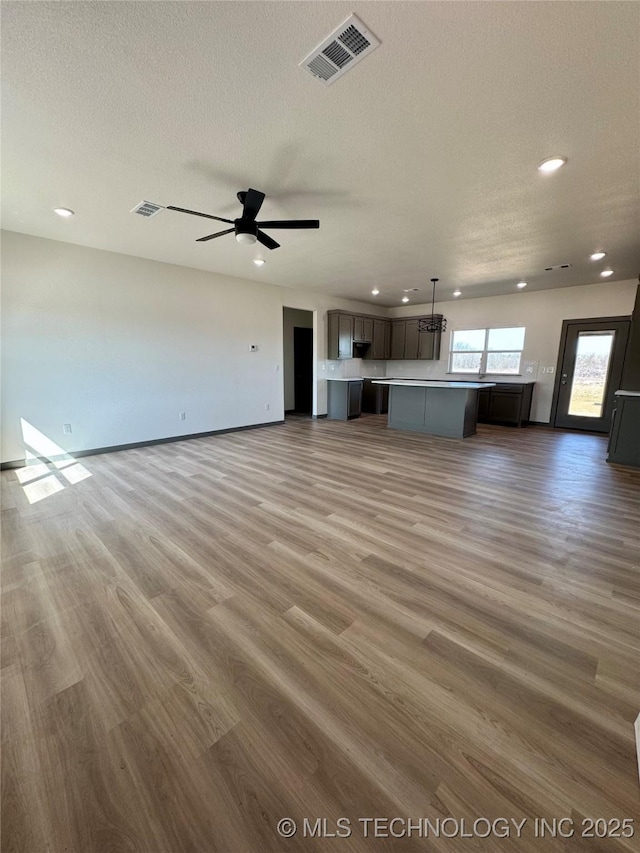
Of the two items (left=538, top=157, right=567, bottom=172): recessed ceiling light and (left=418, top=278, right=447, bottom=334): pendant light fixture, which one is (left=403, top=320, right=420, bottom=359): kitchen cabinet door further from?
(left=538, top=157, right=567, bottom=172): recessed ceiling light

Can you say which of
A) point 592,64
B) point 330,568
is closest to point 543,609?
point 330,568

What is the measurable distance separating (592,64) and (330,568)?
3.16m

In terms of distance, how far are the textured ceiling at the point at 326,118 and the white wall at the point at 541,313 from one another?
303cm

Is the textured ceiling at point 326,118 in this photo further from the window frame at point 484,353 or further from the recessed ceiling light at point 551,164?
the window frame at point 484,353

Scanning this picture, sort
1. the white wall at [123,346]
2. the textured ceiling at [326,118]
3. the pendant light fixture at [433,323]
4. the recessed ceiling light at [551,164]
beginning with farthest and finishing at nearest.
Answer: the pendant light fixture at [433,323] → the white wall at [123,346] → the recessed ceiling light at [551,164] → the textured ceiling at [326,118]

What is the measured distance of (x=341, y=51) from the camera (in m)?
1.67

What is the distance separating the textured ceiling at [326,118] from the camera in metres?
1.55

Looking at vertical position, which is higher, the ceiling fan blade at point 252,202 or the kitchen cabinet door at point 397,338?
the ceiling fan blade at point 252,202

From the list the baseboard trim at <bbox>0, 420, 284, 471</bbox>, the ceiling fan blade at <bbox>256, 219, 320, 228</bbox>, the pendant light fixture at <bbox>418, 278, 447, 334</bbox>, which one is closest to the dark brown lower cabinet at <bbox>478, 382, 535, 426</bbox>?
the pendant light fixture at <bbox>418, 278, 447, 334</bbox>

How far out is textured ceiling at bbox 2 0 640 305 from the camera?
1.55m

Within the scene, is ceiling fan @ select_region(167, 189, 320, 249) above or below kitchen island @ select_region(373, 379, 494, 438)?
above

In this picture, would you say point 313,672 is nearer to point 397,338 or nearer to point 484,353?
point 484,353

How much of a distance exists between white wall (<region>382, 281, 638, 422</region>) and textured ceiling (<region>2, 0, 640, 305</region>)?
3.03 meters

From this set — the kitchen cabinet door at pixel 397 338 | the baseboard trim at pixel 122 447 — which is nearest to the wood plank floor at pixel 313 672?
the baseboard trim at pixel 122 447
